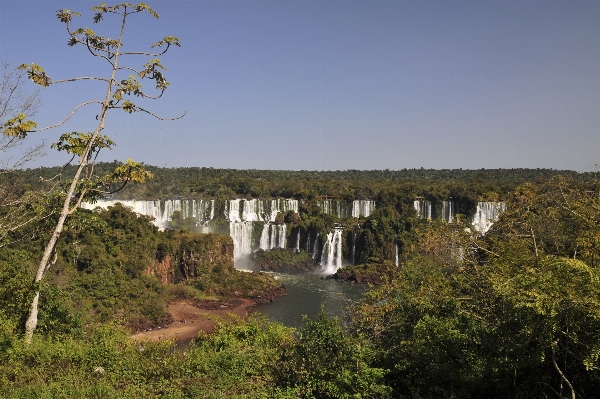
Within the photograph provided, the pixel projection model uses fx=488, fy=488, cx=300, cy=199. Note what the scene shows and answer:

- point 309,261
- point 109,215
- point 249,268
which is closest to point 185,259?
point 109,215

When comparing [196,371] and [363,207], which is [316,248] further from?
[196,371]

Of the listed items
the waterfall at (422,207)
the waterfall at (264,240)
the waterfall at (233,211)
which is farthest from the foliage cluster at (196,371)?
the waterfall at (422,207)

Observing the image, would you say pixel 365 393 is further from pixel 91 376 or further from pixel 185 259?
pixel 185 259

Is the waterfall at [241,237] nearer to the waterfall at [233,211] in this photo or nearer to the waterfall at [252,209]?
the waterfall at [233,211]

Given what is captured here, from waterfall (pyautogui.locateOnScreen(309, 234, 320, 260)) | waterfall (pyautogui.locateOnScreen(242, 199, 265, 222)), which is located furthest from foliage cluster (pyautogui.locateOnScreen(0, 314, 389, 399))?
waterfall (pyautogui.locateOnScreen(242, 199, 265, 222))

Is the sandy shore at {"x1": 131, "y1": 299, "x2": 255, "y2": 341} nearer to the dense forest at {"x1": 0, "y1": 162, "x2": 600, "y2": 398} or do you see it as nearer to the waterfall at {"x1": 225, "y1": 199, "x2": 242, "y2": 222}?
the dense forest at {"x1": 0, "y1": 162, "x2": 600, "y2": 398}

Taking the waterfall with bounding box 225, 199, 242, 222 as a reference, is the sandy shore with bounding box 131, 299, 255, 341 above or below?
below
